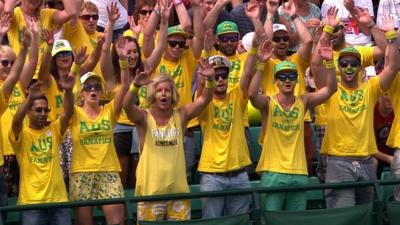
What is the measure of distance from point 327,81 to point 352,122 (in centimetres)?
51

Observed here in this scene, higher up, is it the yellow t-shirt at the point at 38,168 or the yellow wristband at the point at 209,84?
the yellow wristband at the point at 209,84

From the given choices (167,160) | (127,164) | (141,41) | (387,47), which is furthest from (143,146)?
(387,47)

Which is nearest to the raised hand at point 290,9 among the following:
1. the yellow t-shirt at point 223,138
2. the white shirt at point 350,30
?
the yellow t-shirt at point 223,138

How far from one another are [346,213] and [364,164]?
823mm

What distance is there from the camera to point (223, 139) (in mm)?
12000

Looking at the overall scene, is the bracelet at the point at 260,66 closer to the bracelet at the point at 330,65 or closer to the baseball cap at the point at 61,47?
the bracelet at the point at 330,65

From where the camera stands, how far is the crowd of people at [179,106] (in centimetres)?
1134

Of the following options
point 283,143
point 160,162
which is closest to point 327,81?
point 283,143

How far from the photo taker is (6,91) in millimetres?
11320

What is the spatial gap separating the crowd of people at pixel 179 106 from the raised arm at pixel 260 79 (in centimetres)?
1

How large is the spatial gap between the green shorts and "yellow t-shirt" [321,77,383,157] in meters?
2.20

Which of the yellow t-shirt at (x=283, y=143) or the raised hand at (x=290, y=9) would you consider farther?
the raised hand at (x=290, y=9)

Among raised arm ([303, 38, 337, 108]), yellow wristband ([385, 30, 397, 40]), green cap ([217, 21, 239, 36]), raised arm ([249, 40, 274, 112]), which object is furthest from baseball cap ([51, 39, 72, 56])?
yellow wristband ([385, 30, 397, 40])

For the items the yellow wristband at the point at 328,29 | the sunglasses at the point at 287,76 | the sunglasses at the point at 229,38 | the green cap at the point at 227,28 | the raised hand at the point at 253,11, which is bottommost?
the sunglasses at the point at 287,76
